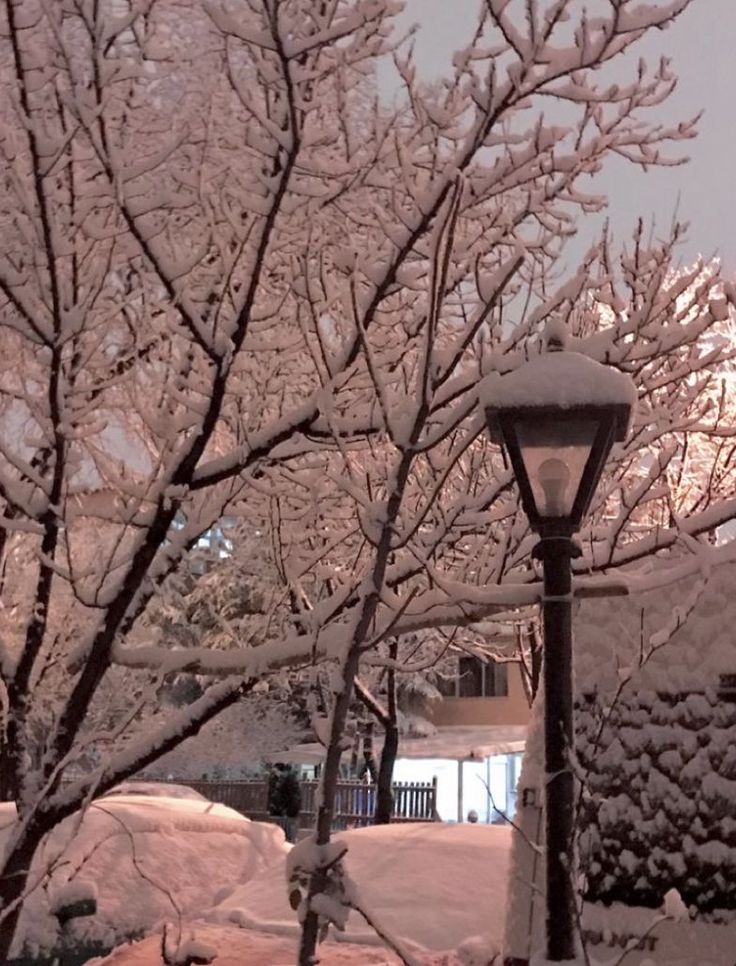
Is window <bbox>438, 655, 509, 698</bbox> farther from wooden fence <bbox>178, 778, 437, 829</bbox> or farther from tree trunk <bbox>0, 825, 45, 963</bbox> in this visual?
tree trunk <bbox>0, 825, 45, 963</bbox>

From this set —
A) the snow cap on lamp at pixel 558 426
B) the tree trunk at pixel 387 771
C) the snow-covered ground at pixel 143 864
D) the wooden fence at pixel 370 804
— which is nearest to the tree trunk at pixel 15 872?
the snow-covered ground at pixel 143 864

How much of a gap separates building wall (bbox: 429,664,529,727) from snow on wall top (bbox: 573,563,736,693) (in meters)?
24.7

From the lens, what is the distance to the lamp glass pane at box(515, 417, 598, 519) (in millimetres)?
3648

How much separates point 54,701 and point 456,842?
8322 mm

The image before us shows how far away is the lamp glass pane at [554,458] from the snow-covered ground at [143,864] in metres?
4.78

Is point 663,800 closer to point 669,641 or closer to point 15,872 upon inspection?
point 669,641

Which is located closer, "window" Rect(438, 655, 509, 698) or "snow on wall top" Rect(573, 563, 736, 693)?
"snow on wall top" Rect(573, 563, 736, 693)

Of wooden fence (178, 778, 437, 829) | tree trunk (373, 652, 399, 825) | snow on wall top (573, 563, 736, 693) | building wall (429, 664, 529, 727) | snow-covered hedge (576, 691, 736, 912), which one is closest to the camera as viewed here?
snow-covered hedge (576, 691, 736, 912)

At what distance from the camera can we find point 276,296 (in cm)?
631

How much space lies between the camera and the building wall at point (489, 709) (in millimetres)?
A: 31547

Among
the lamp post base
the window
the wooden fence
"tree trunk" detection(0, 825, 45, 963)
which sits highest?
the window

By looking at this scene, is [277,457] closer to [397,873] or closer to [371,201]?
[371,201]

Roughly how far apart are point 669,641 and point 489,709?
84.7 ft

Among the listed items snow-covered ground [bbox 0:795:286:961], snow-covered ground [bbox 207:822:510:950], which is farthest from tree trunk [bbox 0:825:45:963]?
snow-covered ground [bbox 207:822:510:950]
